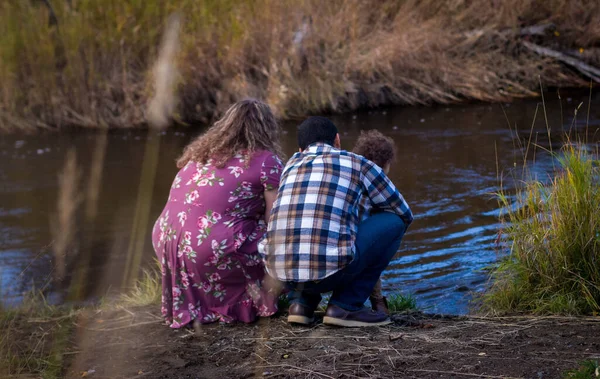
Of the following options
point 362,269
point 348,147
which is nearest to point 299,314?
point 362,269

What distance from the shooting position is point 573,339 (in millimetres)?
3523

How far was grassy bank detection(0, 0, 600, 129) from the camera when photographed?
516 inches

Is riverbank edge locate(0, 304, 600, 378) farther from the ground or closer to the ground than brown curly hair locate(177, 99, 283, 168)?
closer to the ground

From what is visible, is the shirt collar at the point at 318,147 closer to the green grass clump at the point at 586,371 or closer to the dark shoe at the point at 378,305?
the dark shoe at the point at 378,305

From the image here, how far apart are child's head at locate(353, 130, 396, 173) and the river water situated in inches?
34.3

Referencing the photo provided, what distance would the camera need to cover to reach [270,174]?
167 inches

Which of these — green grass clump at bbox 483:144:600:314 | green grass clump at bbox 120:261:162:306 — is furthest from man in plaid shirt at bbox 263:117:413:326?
green grass clump at bbox 120:261:162:306

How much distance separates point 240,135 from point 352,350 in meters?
1.32

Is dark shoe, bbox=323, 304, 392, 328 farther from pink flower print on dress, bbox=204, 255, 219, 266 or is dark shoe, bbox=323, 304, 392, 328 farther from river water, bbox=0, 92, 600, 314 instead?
river water, bbox=0, 92, 600, 314

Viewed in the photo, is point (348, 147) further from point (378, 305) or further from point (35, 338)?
point (35, 338)

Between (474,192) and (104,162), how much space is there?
18.0 feet

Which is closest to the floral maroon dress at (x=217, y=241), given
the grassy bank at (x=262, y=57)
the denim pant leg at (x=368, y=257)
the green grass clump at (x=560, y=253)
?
the denim pant leg at (x=368, y=257)

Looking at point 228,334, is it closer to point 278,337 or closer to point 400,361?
point 278,337

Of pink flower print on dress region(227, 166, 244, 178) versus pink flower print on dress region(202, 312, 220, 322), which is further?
pink flower print on dress region(202, 312, 220, 322)
